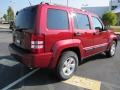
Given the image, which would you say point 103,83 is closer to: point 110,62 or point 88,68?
point 88,68

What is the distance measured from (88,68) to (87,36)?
3.89 feet

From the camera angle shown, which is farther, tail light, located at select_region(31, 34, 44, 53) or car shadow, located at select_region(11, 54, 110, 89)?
car shadow, located at select_region(11, 54, 110, 89)

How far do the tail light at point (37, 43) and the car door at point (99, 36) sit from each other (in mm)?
2569

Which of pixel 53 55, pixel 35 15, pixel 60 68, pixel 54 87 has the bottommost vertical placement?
pixel 54 87

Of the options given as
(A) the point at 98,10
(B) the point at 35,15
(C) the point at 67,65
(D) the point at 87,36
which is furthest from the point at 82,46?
(A) the point at 98,10

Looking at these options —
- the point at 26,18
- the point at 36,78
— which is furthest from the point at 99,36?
the point at 26,18

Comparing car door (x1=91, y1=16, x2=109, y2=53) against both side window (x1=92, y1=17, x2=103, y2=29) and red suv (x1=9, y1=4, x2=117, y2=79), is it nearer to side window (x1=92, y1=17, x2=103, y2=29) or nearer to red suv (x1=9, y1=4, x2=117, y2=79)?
side window (x1=92, y1=17, x2=103, y2=29)

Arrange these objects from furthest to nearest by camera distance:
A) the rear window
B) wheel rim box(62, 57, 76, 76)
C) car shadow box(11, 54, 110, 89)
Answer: wheel rim box(62, 57, 76, 76), car shadow box(11, 54, 110, 89), the rear window

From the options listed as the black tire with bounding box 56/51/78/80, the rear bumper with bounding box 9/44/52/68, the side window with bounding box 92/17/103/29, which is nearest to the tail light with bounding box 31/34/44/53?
the rear bumper with bounding box 9/44/52/68

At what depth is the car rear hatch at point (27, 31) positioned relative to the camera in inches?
220

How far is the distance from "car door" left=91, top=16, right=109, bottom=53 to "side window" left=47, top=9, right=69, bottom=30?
1.70m

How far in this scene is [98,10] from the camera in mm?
99500

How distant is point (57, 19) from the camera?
605 centimetres

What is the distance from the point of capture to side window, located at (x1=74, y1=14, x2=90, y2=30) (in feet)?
21.9
